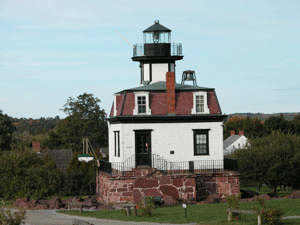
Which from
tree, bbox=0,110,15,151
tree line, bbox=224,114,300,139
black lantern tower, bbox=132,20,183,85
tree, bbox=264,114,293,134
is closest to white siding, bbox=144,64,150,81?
black lantern tower, bbox=132,20,183,85

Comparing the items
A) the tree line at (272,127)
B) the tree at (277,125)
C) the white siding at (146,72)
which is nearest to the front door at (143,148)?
the white siding at (146,72)

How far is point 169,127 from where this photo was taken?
42219 mm

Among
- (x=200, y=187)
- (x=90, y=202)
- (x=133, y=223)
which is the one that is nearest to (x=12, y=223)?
(x=133, y=223)

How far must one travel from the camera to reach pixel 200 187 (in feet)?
135

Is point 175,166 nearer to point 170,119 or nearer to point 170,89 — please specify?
point 170,119

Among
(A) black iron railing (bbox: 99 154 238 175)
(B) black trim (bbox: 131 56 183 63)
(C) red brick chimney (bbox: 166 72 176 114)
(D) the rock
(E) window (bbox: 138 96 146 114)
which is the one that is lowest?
(D) the rock

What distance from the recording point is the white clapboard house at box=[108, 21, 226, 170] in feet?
137

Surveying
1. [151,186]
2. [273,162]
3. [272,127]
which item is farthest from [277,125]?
[151,186]

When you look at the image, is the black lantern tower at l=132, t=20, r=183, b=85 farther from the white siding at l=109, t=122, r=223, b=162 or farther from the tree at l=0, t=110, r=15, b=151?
the tree at l=0, t=110, r=15, b=151

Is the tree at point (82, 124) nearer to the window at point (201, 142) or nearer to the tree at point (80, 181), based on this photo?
the tree at point (80, 181)

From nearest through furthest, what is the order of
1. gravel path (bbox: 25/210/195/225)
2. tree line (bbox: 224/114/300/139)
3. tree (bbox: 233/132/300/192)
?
1. gravel path (bbox: 25/210/195/225)
2. tree (bbox: 233/132/300/192)
3. tree line (bbox: 224/114/300/139)

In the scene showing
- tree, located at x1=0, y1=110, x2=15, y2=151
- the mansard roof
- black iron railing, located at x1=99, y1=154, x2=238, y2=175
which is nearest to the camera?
black iron railing, located at x1=99, y1=154, x2=238, y2=175

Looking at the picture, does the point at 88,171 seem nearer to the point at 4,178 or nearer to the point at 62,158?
the point at 4,178

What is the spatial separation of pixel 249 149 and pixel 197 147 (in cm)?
1544
